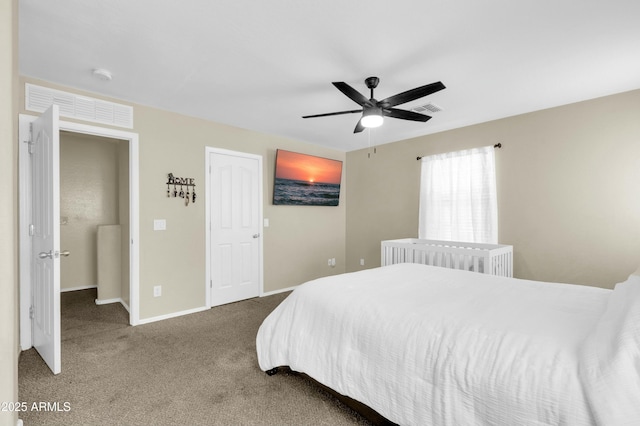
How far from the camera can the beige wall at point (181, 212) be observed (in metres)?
3.30

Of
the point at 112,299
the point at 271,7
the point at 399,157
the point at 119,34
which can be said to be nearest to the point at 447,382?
the point at 271,7

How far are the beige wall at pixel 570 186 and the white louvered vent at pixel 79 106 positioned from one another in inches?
154

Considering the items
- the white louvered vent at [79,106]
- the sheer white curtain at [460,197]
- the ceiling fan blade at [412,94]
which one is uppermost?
the white louvered vent at [79,106]

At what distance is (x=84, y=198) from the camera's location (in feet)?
15.9

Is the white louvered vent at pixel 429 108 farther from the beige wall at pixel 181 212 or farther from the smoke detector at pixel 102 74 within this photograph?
the smoke detector at pixel 102 74

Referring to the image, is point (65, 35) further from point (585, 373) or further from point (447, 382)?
point (585, 373)

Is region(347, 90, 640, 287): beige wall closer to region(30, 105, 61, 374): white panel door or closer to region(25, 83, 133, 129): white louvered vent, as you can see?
region(25, 83, 133, 129): white louvered vent

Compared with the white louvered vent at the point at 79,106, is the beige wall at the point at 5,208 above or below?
below

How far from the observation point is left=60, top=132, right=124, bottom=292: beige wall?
185 inches

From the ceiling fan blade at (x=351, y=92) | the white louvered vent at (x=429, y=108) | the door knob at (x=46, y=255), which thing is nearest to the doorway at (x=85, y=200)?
the door knob at (x=46, y=255)

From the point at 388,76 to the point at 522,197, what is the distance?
222 cm

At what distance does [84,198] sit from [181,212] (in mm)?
2513

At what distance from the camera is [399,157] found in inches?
186

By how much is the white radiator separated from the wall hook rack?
8.42ft
